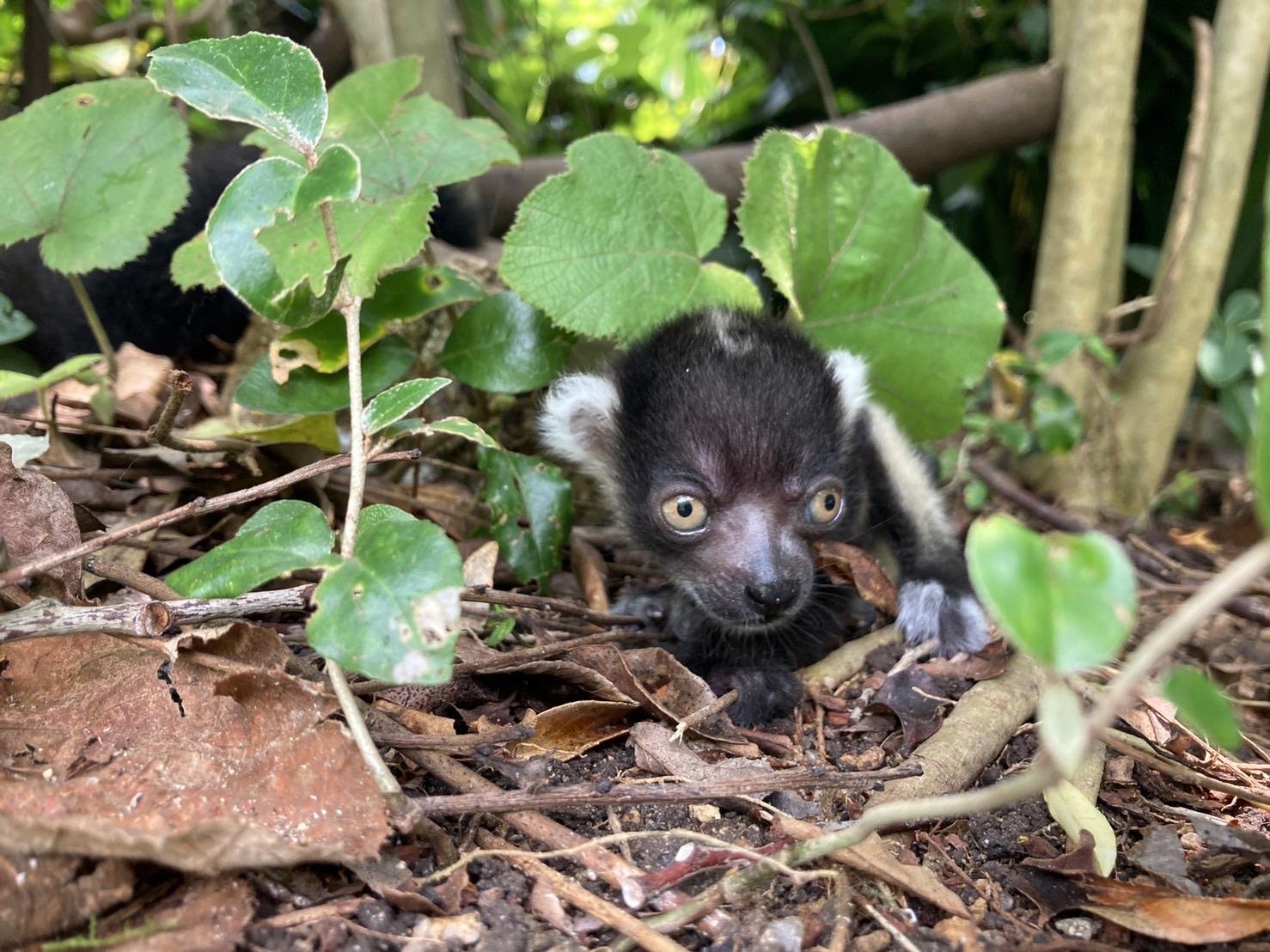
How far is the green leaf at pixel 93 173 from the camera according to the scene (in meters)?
2.79

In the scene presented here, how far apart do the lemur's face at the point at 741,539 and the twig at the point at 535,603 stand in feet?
0.89

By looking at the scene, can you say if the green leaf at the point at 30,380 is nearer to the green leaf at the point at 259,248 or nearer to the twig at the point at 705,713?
the green leaf at the point at 259,248

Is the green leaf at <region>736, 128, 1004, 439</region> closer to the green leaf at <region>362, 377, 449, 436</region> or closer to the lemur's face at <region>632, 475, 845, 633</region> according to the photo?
the lemur's face at <region>632, 475, 845, 633</region>

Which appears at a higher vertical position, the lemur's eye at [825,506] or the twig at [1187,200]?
the twig at [1187,200]

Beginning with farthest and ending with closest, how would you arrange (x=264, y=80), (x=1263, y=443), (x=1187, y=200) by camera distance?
(x=1187, y=200), (x=264, y=80), (x=1263, y=443)

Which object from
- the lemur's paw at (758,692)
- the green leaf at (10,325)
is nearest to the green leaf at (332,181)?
the lemur's paw at (758,692)

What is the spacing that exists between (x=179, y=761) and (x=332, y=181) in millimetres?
1112

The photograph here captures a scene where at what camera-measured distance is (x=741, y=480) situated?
9.95 feet

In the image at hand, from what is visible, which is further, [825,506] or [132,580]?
[825,506]

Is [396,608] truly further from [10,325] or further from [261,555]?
[10,325]

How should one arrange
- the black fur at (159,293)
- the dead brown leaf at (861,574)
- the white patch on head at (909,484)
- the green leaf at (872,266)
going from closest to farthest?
1. the dead brown leaf at (861,574)
2. the green leaf at (872,266)
3. the white patch on head at (909,484)
4. the black fur at (159,293)

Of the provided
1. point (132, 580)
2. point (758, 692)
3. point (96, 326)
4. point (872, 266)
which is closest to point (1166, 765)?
point (758, 692)

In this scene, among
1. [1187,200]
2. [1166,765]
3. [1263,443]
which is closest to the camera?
[1263,443]

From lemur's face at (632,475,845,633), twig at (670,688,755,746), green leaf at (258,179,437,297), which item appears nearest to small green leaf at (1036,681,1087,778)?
twig at (670,688,755,746)
